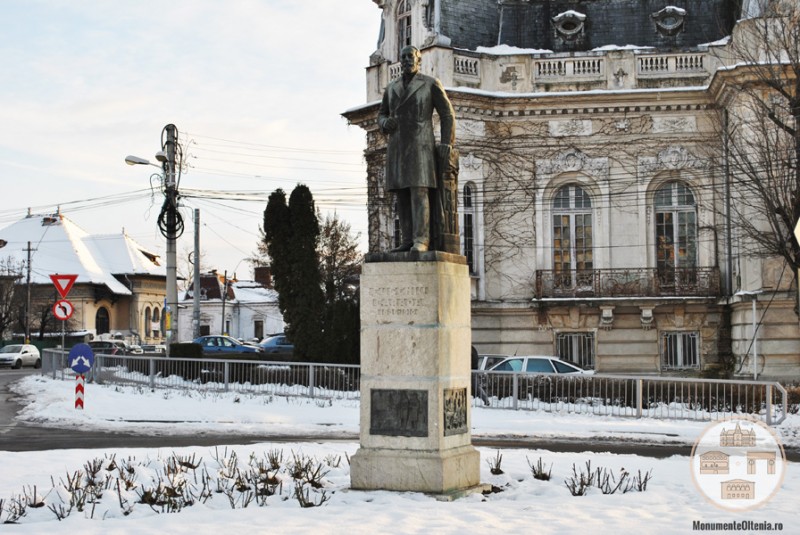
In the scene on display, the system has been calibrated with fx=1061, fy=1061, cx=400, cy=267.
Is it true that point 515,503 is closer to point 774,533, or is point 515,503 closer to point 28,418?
point 774,533

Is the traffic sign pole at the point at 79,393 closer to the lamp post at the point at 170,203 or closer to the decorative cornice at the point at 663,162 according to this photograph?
the lamp post at the point at 170,203

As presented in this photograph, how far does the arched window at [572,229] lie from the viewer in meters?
35.3

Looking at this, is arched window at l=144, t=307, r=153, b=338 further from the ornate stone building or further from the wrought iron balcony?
the wrought iron balcony

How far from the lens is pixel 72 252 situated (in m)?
82.2

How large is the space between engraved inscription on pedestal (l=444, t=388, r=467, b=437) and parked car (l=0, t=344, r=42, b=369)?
159 feet

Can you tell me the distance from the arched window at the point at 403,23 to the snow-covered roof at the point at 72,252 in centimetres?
4863

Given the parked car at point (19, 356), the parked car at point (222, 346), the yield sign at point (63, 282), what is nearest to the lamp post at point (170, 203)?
the yield sign at point (63, 282)

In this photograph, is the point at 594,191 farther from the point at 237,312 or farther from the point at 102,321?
the point at 237,312

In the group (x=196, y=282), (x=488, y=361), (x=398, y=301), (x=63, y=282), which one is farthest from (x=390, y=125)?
(x=196, y=282)

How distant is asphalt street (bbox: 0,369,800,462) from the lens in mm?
18094

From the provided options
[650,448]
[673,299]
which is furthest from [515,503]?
[673,299]

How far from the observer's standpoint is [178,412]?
25375 millimetres

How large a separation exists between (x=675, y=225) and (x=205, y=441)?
20675 millimetres

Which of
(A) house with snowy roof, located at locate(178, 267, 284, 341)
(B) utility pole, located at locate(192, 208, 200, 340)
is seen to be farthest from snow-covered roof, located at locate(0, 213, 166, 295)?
(B) utility pole, located at locate(192, 208, 200, 340)
